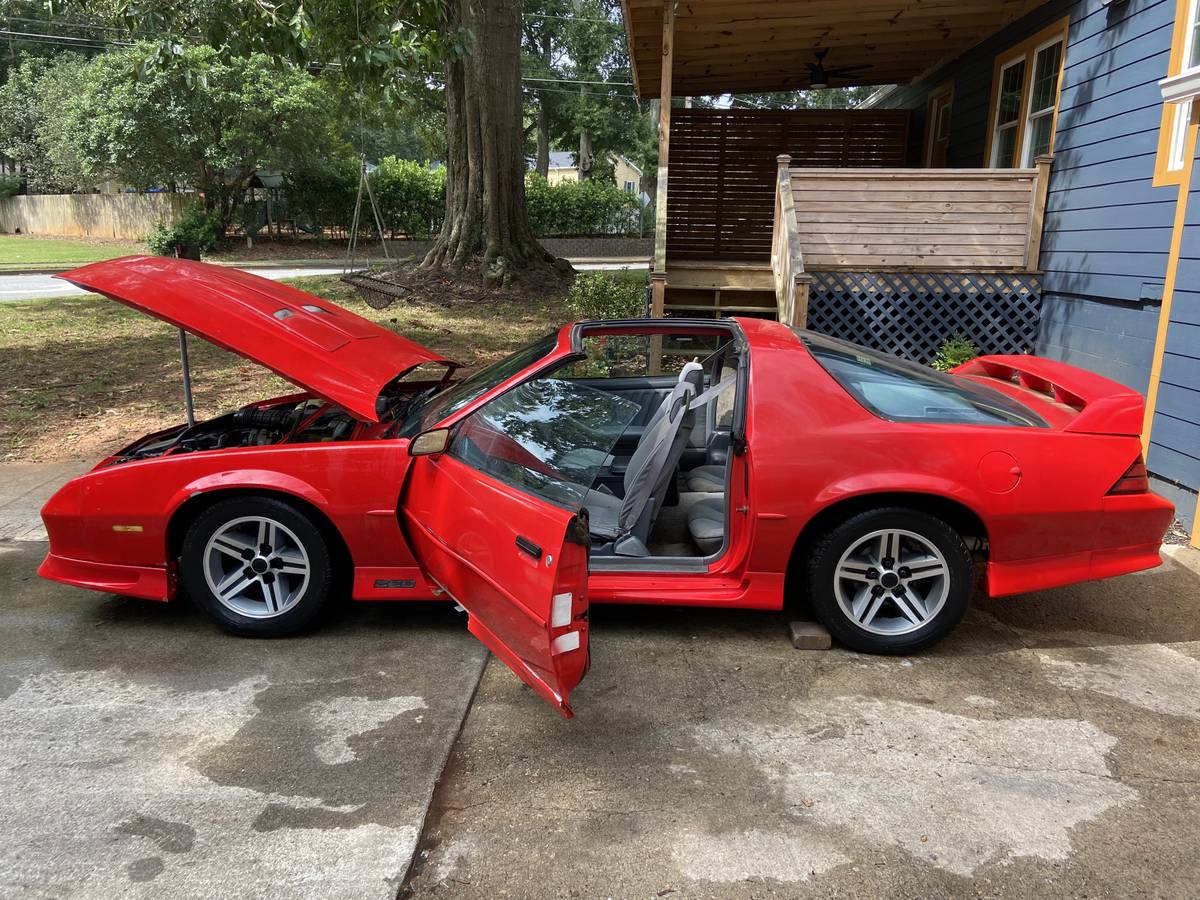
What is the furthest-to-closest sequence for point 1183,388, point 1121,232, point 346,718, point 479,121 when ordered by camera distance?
point 479,121, point 1121,232, point 1183,388, point 346,718

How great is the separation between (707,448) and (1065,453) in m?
1.80

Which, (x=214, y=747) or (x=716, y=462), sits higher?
(x=716, y=462)

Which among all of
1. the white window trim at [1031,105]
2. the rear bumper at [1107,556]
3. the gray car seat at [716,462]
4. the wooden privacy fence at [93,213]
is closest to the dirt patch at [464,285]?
the white window trim at [1031,105]

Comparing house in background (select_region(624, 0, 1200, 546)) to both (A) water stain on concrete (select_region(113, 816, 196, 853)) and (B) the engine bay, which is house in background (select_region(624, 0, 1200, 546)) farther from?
(A) water stain on concrete (select_region(113, 816, 196, 853))

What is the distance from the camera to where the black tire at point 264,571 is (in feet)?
12.2

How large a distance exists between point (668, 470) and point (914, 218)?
19.7ft

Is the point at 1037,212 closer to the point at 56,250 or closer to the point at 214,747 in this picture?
the point at 214,747

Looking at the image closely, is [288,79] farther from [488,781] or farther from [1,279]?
[488,781]

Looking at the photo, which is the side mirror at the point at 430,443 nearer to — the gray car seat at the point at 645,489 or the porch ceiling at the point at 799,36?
the gray car seat at the point at 645,489

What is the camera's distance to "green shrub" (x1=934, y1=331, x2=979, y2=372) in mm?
7996

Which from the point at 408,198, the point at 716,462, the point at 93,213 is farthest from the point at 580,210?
the point at 716,462

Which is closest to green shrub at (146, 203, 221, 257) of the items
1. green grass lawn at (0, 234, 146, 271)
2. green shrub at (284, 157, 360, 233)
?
green grass lawn at (0, 234, 146, 271)

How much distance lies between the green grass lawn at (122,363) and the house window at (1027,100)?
6.20 m

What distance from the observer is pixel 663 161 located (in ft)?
30.8
